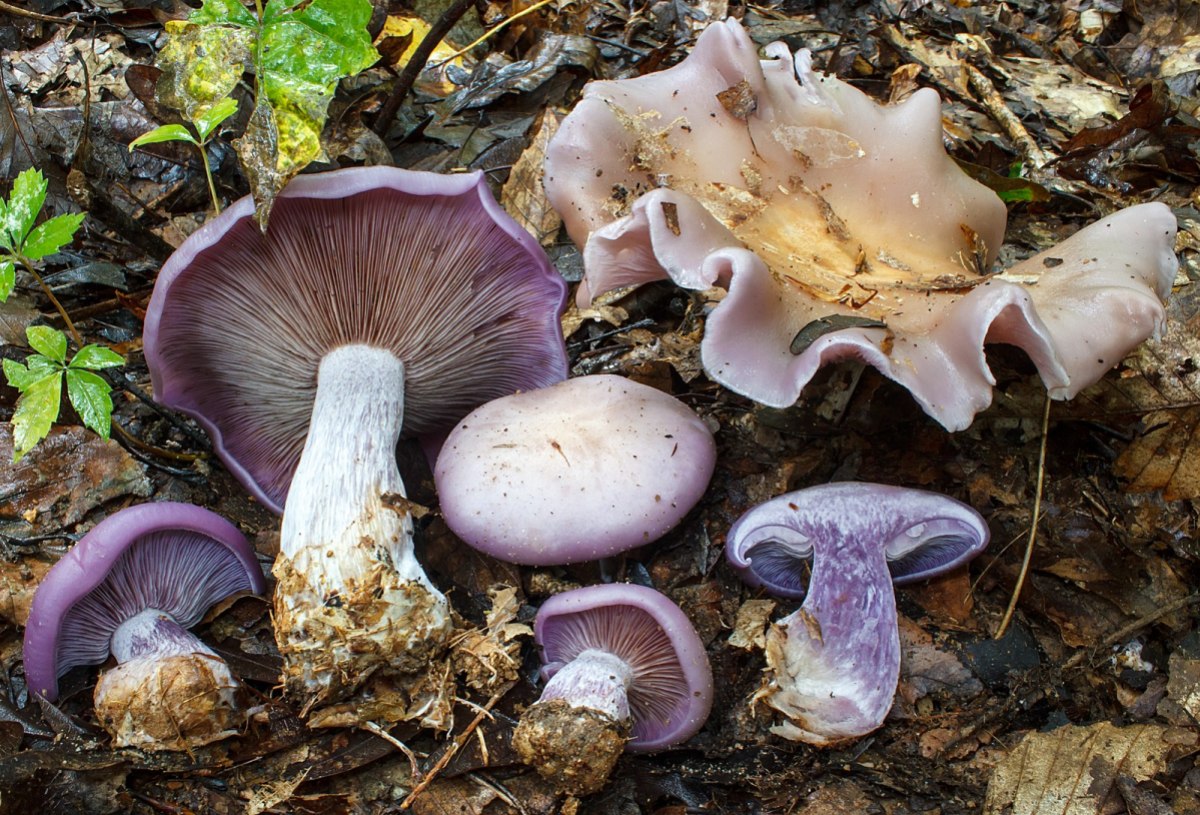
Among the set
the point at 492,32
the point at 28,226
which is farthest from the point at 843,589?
the point at 492,32

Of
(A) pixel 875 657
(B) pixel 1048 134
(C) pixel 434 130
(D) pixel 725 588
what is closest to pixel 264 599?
(D) pixel 725 588

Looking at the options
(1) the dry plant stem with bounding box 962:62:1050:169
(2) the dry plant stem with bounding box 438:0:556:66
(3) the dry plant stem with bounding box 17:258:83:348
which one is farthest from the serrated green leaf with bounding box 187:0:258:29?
(1) the dry plant stem with bounding box 962:62:1050:169

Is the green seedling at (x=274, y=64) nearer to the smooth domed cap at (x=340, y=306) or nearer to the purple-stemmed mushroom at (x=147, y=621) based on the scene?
the smooth domed cap at (x=340, y=306)

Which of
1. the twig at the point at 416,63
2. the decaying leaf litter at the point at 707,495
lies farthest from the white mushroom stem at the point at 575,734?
the twig at the point at 416,63

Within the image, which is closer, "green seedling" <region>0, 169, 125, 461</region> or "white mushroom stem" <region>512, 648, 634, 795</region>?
"white mushroom stem" <region>512, 648, 634, 795</region>

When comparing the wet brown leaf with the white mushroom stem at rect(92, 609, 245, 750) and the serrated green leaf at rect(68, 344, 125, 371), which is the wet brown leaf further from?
the serrated green leaf at rect(68, 344, 125, 371)

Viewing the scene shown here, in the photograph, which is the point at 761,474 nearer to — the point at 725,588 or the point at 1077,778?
the point at 725,588
